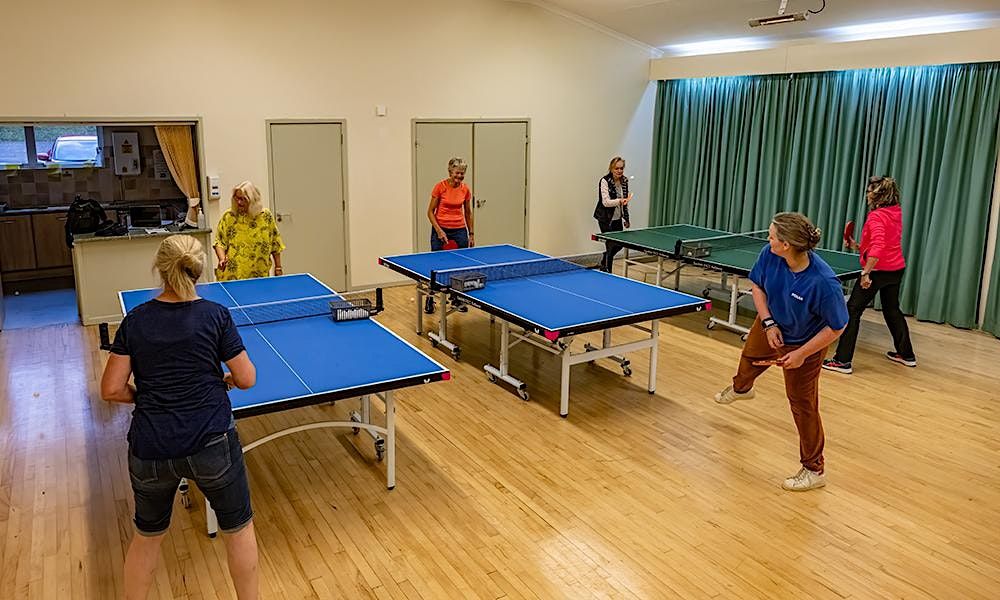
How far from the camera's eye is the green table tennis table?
6691mm

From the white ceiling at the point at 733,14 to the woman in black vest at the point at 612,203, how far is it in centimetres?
174

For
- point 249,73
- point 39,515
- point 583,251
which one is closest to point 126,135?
point 249,73

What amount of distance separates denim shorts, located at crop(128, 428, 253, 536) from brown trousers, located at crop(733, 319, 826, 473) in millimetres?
2716

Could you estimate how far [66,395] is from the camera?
218 inches

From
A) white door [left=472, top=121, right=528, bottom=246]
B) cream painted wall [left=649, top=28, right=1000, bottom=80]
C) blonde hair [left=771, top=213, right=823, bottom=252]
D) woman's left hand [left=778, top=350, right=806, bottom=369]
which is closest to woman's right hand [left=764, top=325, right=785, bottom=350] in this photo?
woman's left hand [left=778, top=350, right=806, bottom=369]

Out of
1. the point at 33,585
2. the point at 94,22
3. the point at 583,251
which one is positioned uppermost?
the point at 94,22

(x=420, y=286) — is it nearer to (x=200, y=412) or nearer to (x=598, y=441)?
(x=598, y=441)

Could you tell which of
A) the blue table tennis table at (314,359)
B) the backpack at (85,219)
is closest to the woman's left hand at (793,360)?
the blue table tennis table at (314,359)

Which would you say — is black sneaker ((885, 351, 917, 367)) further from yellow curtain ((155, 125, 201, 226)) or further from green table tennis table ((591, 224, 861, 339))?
yellow curtain ((155, 125, 201, 226))

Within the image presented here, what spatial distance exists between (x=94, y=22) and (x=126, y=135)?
9.01 feet

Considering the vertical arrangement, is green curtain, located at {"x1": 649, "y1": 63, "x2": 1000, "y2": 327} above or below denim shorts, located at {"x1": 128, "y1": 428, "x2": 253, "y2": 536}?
above

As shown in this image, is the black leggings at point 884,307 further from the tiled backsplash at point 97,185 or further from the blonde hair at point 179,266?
the tiled backsplash at point 97,185

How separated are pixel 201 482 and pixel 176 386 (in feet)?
1.21

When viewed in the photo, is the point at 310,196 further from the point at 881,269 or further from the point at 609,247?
the point at 881,269
